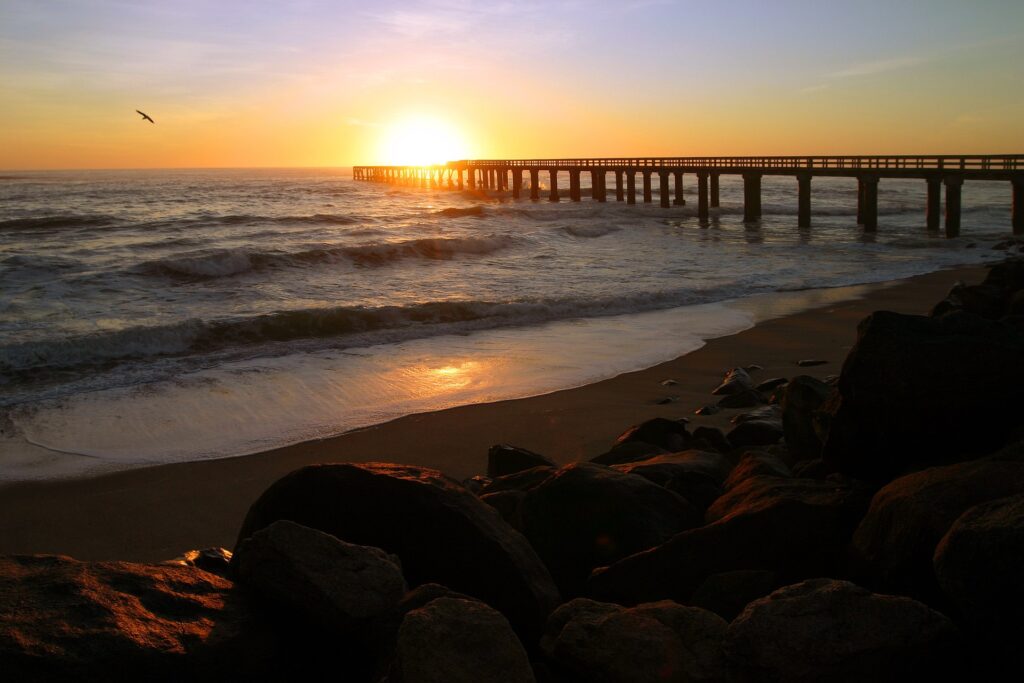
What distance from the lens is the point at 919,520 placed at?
331 cm

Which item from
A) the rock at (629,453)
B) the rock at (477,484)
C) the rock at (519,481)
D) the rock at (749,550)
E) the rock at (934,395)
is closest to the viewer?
the rock at (749,550)

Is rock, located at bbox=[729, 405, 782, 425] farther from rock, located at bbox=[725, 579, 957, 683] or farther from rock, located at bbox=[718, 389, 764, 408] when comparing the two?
rock, located at bbox=[725, 579, 957, 683]

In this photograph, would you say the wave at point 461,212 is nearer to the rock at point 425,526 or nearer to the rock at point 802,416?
the rock at point 802,416

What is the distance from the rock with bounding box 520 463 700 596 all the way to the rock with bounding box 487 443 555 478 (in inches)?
62.4

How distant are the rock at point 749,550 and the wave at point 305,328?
10.1 m

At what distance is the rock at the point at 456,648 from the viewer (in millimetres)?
2682

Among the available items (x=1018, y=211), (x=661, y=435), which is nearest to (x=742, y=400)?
(x=661, y=435)

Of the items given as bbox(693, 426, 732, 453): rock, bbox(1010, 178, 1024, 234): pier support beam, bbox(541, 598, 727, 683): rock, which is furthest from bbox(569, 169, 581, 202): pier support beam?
bbox(541, 598, 727, 683): rock

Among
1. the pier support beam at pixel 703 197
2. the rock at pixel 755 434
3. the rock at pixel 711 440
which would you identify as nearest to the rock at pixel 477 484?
the rock at pixel 711 440

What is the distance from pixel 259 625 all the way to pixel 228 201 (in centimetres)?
6133

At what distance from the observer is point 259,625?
3.07 meters

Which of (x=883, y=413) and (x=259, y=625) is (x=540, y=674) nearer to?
(x=259, y=625)

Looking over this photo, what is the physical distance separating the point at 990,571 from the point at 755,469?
201cm

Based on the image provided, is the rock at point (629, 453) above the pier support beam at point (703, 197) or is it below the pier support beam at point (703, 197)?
below
